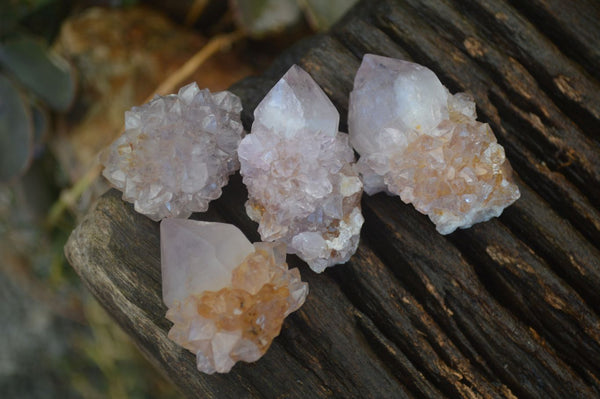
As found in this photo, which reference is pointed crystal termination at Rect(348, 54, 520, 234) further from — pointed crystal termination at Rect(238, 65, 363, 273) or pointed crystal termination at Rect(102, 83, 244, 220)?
pointed crystal termination at Rect(102, 83, 244, 220)

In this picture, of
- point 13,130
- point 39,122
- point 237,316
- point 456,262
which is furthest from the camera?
point 39,122

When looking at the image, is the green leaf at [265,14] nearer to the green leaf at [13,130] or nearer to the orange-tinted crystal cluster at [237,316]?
the green leaf at [13,130]

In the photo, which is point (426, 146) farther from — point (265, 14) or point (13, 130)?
point (13, 130)

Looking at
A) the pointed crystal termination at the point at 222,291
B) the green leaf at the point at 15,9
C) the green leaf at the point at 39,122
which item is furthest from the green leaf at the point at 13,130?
the pointed crystal termination at the point at 222,291

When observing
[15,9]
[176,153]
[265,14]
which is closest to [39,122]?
[15,9]

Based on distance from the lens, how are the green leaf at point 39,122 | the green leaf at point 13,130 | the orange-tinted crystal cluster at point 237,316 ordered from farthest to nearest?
the green leaf at point 39,122 < the green leaf at point 13,130 < the orange-tinted crystal cluster at point 237,316

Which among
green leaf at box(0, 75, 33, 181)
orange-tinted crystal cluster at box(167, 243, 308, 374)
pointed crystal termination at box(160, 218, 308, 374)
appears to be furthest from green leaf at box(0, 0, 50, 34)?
orange-tinted crystal cluster at box(167, 243, 308, 374)
